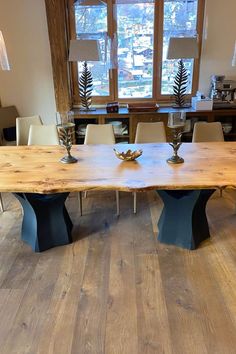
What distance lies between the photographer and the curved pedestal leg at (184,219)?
87.2 inches

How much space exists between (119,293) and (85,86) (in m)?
2.91

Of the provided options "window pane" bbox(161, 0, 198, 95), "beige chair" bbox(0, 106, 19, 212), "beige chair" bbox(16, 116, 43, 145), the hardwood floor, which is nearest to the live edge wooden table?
→ the hardwood floor

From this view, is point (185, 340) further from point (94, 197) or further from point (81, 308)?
point (94, 197)

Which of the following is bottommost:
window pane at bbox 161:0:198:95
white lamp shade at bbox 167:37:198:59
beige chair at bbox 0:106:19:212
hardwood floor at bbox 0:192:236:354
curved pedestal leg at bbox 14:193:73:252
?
hardwood floor at bbox 0:192:236:354

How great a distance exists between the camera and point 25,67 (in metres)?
4.03

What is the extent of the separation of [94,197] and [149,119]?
1307 mm

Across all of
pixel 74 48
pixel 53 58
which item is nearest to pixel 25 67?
pixel 53 58

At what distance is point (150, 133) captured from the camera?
3.00 meters

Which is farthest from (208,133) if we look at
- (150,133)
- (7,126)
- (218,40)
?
(7,126)

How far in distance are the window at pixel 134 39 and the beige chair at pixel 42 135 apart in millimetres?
1326

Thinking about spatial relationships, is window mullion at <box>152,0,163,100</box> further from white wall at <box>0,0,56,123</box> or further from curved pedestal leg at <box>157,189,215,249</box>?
curved pedestal leg at <box>157,189,215,249</box>

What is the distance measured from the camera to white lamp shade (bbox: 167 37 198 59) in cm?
358

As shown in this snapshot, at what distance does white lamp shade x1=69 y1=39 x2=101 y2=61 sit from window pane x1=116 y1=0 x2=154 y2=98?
21.1 inches

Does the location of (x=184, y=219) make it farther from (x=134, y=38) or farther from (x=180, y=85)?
(x=134, y=38)
